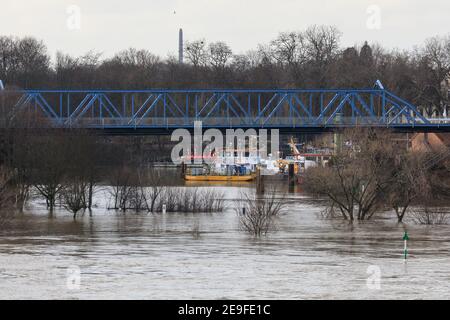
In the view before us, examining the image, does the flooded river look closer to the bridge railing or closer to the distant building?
the bridge railing

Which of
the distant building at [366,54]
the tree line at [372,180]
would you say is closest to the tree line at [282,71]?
the distant building at [366,54]

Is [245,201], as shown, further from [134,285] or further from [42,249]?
[134,285]

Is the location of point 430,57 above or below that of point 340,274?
above

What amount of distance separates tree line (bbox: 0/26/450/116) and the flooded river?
289 ft

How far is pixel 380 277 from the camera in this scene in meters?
47.2

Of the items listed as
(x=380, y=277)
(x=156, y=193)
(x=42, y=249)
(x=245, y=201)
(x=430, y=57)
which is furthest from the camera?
(x=430, y=57)

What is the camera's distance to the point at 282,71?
7313 inches

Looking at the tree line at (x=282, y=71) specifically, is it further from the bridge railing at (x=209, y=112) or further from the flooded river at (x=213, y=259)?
the flooded river at (x=213, y=259)

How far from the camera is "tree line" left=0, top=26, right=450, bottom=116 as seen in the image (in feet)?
523

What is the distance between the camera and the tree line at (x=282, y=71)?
159500 millimetres

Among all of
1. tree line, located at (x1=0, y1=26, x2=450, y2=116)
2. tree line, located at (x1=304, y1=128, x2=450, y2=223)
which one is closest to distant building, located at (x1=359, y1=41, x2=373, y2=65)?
tree line, located at (x1=0, y1=26, x2=450, y2=116)

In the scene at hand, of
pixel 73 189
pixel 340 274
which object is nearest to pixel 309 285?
pixel 340 274

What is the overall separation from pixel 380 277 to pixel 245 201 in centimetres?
4072

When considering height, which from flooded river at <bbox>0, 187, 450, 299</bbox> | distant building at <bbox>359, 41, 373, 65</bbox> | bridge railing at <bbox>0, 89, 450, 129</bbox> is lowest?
flooded river at <bbox>0, 187, 450, 299</bbox>
